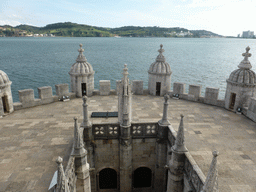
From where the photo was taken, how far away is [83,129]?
12562 millimetres

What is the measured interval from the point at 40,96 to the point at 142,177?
11115 millimetres

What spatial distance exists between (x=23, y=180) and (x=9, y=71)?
186ft

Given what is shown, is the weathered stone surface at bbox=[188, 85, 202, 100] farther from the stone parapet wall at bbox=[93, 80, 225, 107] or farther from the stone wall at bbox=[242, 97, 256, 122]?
the stone wall at bbox=[242, 97, 256, 122]

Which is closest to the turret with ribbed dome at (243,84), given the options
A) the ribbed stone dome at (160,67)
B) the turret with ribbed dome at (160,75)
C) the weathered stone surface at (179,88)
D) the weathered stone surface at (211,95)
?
the weathered stone surface at (211,95)

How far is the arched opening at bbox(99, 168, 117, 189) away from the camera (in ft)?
47.9

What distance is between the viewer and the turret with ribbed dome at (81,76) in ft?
64.6

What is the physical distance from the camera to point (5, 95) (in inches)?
659

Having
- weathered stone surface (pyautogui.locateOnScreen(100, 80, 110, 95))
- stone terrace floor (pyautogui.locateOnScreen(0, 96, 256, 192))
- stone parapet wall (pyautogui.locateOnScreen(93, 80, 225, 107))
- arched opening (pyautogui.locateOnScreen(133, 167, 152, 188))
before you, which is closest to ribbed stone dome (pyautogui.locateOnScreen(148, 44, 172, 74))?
stone parapet wall (pyautogui.locateOnScreen(93, 80, 225, 107))

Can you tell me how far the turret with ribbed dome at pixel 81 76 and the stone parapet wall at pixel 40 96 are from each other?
823 mm

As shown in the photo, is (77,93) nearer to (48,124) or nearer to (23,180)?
(48,124)

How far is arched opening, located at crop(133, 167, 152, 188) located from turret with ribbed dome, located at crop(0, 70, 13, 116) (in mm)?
11231

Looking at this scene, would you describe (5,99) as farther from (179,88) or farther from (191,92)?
(191,92)

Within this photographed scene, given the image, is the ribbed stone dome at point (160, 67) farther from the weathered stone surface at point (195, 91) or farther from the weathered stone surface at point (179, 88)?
the weathered stone surface at point (195, 91)

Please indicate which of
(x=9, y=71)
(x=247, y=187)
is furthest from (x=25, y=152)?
(x=9, y=71)
